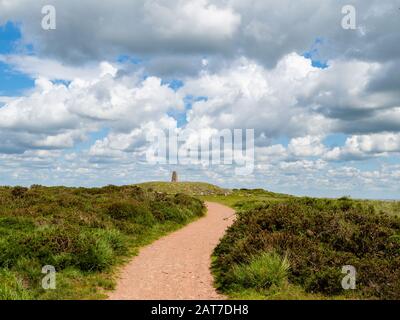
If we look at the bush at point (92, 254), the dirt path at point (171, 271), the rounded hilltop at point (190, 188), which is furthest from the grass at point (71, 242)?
the rounded hilltop at point (190, 188)

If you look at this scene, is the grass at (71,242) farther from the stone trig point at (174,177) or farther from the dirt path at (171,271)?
the stone trig point at (174,177)

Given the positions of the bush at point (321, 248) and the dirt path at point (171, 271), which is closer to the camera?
the bush at point (321, 248)

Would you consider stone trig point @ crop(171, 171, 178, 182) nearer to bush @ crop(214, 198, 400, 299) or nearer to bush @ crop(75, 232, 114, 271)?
bush @ crop(214, 198, 400, 299)

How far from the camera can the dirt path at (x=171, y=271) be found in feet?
40.6

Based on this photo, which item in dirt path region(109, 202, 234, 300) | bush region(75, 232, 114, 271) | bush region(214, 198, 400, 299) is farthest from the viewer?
bush region(75, 232, 114, 271)

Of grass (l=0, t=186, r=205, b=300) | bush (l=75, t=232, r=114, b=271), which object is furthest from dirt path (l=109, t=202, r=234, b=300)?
bush (l=75, t=232, r=114, b=271)

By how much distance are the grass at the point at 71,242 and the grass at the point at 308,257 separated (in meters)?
4.09

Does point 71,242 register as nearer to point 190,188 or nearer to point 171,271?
point 171,271

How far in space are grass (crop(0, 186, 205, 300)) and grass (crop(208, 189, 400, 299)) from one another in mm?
4094

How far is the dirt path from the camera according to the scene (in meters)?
12.4

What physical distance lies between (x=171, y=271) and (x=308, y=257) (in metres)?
4.96

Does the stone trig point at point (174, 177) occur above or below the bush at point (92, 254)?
above

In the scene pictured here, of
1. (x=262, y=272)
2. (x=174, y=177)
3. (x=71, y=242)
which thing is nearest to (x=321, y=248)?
(x=262, y=272)
